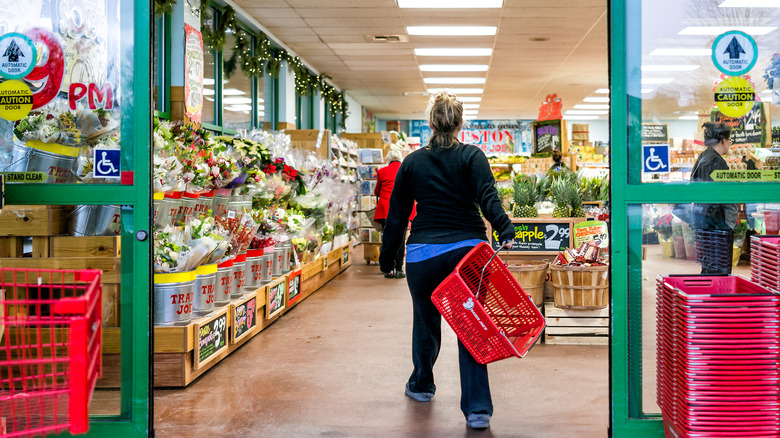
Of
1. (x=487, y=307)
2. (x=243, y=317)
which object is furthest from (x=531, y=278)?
(x=243, y=317)

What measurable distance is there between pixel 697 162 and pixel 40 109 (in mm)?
2501

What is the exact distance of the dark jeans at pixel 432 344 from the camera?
3193mm

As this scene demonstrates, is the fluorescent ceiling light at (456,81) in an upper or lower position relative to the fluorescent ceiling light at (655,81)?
upper

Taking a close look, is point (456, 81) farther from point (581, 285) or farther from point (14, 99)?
point (14, 99)

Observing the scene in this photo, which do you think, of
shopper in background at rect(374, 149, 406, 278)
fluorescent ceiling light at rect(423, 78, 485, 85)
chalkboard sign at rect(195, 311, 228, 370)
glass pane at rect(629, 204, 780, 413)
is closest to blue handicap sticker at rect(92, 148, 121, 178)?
chalkboard sign at rect(195, 311, 228, 370)

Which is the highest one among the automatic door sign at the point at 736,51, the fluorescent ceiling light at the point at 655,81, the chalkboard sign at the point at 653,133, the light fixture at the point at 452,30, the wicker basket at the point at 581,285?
the light fixture at the point at 452,30

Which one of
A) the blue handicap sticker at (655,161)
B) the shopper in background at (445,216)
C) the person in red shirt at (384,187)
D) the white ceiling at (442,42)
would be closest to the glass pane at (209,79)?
the white ceiling at (442,42)

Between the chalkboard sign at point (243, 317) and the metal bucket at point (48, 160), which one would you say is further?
the chalkboard sign at point (243, 317)

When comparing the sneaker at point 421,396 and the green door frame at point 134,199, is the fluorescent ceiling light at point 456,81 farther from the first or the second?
the green door frame at point 134,199

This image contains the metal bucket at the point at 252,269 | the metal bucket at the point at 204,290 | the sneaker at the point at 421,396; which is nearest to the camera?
the sneaker at the point at 421,396

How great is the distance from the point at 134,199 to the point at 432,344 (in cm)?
164

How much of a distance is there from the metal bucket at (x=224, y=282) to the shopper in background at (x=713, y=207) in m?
2.97

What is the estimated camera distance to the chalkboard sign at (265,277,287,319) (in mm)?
5496

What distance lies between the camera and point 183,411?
3.48 m
